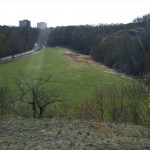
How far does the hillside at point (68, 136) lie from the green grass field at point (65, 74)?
35.5 m

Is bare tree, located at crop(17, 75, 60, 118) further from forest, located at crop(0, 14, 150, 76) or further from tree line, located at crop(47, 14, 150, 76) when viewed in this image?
tree line, located at crop(47, 14, 150, 76)

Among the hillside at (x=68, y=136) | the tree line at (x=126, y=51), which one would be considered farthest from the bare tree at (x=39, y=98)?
the tree line at (x=126, y=51)

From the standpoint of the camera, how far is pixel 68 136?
17.8m

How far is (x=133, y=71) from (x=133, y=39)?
16.5 meters

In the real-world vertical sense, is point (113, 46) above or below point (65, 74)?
above

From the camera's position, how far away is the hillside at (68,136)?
52.8ft

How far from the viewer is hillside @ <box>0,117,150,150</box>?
16094 mm

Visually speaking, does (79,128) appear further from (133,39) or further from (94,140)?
(133,39)

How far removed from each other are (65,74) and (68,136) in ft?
274

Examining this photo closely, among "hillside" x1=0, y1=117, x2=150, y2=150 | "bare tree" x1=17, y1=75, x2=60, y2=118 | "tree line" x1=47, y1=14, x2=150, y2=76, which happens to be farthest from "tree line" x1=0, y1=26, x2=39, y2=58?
"hillside" x1=0, y1=117, x2=150, y2=150

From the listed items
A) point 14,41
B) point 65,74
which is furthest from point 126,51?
point 14,41

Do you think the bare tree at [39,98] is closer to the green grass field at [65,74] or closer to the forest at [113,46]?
the green grass field at [65,74]

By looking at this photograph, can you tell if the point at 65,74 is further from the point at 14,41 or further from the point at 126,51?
the point at 14,41

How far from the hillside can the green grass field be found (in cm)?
3549
